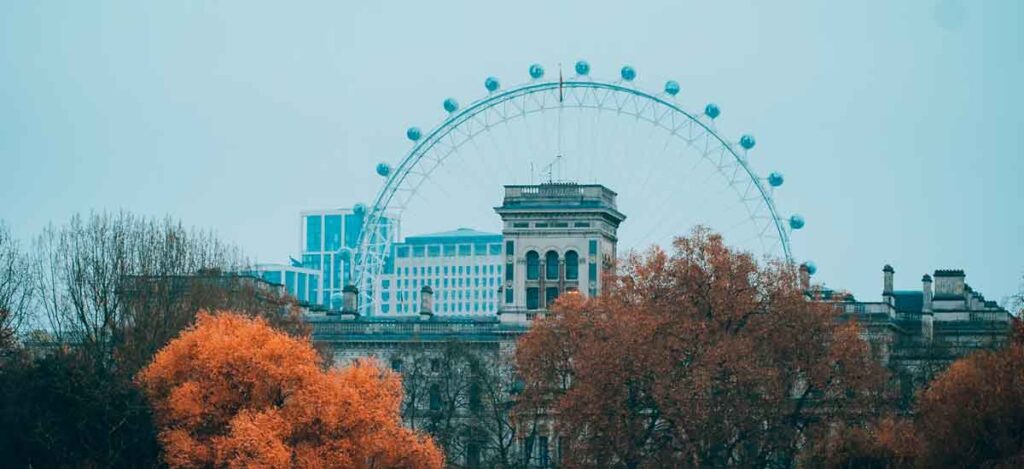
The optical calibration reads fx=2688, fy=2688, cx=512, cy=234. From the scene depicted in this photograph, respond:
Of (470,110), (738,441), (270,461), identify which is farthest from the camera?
(470,110)

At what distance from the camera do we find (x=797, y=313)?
128500 millimetres

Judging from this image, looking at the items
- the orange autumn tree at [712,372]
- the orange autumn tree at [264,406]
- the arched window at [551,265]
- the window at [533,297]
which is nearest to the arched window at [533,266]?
the arched window at [551,265]

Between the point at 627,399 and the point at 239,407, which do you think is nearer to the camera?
the point at 239,407

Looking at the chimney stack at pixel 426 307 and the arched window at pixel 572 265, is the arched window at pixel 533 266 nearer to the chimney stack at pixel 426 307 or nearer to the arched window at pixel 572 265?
the arched window at pixel 572 265

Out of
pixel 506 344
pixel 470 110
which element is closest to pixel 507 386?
pixel 506 344

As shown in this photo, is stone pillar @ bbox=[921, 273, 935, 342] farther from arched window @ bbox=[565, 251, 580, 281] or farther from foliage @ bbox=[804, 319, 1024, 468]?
foliage @ bbox=[804, 319, 1024, 468]

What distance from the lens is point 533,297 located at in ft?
532

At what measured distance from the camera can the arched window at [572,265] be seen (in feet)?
531

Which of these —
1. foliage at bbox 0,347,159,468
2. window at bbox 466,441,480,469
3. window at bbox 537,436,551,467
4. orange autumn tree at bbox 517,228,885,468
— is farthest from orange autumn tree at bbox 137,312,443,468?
window at bbox 537,436,551,467

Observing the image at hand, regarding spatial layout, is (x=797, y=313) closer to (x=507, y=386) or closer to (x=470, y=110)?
(x=507, y=386)

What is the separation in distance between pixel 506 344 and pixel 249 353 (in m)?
46.2

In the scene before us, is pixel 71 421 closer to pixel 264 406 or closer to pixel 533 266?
pixel 264 406

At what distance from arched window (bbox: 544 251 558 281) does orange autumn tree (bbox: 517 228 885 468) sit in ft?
94.4

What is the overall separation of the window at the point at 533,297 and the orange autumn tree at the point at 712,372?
2876cm
